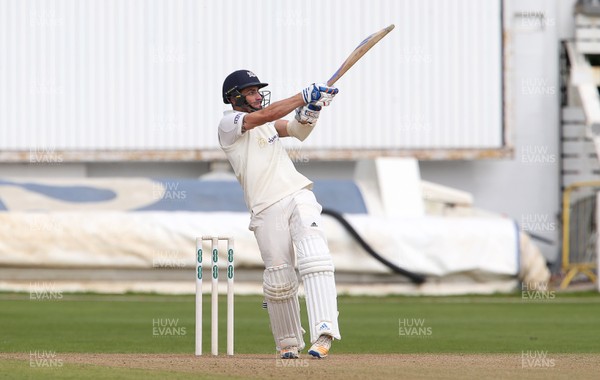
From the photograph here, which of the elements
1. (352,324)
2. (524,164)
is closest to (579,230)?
(524,164)

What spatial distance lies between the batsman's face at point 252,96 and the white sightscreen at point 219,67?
16.1 m

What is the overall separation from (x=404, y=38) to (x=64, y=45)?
19.4ft

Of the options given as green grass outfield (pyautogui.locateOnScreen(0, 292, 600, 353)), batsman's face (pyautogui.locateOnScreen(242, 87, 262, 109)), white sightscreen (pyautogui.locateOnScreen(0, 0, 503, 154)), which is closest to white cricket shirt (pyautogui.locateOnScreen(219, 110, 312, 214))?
batsman's face (pyautogui.locateOnScreen(242, 87, 262, 109))

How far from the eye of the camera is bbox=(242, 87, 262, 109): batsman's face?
949 cm

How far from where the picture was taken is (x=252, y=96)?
950 centimetres

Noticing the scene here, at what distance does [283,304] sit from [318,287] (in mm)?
400

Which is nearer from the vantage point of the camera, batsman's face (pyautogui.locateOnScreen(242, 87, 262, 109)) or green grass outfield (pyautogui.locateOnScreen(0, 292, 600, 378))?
batsman's face (pyautogui.locateOnScreen(242, 87, 262, 109))

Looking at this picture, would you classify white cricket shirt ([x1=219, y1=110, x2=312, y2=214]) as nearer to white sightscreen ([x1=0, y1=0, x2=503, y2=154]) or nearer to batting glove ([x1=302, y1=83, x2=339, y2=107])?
batting glove ([x1=302, y1=83, x2=339, y2=107])

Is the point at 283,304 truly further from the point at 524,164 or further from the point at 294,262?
the point at 524,164

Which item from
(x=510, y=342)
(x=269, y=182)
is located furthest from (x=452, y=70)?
(x=269, y=182)

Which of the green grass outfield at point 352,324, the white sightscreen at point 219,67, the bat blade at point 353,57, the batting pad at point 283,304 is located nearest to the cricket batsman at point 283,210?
the batting pad at point 283,304

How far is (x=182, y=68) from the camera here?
1017 inches

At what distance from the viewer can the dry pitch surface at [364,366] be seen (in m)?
8.05

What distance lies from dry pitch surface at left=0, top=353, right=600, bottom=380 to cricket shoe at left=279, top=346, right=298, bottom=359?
0.07 metres
